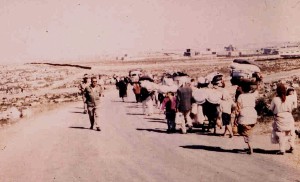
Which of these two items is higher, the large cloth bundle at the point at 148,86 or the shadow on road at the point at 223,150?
the large cloth bundle at the point at 148,86

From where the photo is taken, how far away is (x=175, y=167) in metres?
10.9

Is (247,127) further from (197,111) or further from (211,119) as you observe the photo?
(197,111)

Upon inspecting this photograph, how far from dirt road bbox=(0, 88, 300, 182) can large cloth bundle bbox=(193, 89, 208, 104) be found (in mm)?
1237

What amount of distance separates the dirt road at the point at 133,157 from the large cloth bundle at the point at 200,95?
1.24 meters

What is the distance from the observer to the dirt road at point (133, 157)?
33.6ft

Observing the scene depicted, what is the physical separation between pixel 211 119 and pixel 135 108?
11562mm

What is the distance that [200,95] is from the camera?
16.3 meters

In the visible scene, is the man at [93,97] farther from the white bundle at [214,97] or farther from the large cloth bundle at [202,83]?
the white bundle at [214,97]

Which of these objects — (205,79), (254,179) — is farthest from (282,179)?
(205,79)

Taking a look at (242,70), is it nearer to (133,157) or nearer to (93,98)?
(93,98)

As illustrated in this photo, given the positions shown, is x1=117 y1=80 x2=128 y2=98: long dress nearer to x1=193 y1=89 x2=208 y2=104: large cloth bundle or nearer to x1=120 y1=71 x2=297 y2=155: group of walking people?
x1=120 y1=71 x2=297 y2=155: group of walking people

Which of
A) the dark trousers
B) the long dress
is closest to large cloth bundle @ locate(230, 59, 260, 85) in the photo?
the dark trousers

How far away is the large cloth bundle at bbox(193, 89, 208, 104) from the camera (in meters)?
16.1

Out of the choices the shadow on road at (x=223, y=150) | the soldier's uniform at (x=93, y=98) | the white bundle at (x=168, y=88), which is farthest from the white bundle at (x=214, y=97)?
the soldier's uniform at (x=93, y=98)
